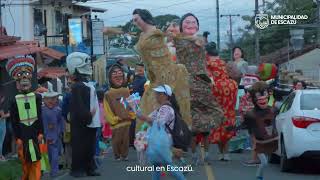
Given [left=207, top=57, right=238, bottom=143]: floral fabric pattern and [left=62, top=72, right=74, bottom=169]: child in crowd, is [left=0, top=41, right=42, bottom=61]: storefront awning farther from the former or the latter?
[left=207, top=57, right=238, bottom=143]: floral fabric pattern

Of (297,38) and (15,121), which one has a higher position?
(297,38)

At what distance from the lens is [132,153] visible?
16.9 m

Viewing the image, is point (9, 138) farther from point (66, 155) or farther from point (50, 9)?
point (50, 9)

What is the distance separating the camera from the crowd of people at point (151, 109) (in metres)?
10.5

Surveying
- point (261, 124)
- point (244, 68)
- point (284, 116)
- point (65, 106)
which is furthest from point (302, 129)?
point (244, 68)

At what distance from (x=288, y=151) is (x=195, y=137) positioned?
1.89 metres

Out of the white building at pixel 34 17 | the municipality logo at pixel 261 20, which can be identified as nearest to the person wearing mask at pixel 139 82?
the white building at pixel 34 17

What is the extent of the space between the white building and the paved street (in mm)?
18470

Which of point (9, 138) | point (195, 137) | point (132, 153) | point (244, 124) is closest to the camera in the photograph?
point (244, 124)

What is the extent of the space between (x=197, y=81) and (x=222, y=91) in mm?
872

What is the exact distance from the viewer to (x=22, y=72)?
10.8 m

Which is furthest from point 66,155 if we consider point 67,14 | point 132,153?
point 67,14

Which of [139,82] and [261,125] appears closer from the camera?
[261,125]

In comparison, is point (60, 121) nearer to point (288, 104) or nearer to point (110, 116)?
point (110, 116)
